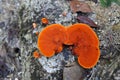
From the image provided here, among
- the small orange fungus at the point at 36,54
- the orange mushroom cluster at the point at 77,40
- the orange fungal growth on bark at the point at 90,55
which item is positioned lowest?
the small orange fungus at the point at 36,54

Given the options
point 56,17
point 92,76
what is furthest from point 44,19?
point 92,76

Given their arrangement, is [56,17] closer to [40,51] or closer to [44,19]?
[44,19]

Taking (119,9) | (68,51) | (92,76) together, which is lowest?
(92,76)

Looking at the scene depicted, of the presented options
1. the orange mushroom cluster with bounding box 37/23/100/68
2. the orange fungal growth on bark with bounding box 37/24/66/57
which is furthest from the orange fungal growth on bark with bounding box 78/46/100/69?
the orange fungal growth on bark with bounding box 37/24/66/57

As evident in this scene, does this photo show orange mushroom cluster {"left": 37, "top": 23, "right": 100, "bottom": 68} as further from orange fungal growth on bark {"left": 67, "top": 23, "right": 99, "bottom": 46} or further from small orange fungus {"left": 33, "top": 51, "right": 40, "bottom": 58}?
small orange fungus {"left": 33, "top": 51, "right": 40, "bottom": 58}

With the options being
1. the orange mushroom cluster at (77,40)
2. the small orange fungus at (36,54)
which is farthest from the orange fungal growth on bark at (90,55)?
the small orange fungus at (36,54)

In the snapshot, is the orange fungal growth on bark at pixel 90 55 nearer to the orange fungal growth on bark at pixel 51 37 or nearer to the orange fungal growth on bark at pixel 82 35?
the orange fungal growth on bark at pixel 82 35

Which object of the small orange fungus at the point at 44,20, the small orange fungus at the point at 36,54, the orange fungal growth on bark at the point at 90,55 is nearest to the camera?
the orange fungal growth on bark at the point at 90,55
